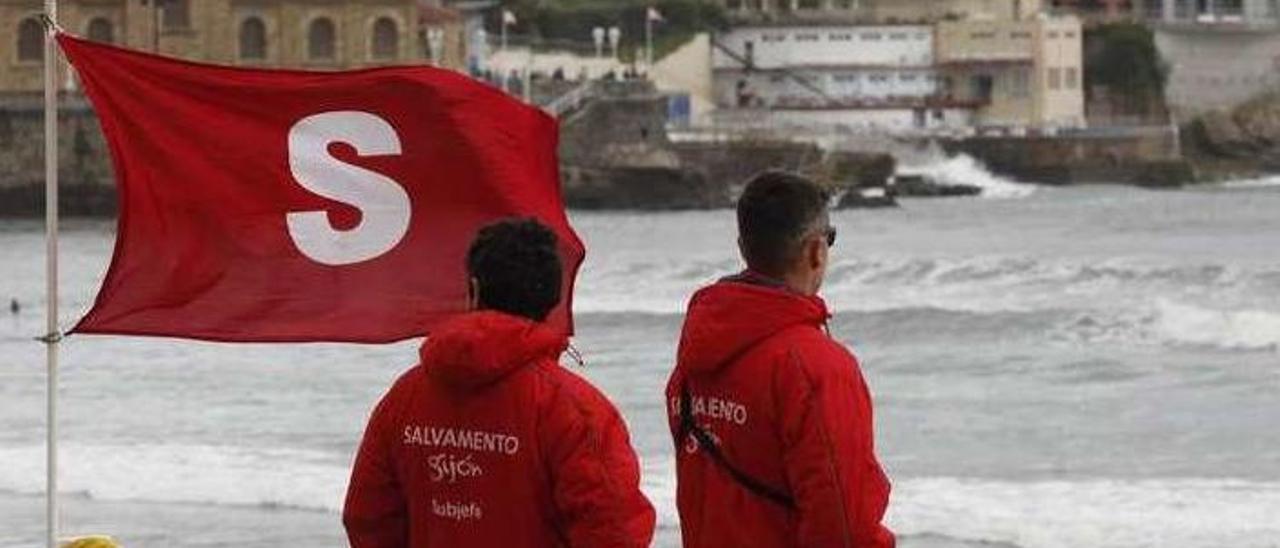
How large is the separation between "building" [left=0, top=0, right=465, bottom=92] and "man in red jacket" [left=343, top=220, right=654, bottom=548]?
77262mm

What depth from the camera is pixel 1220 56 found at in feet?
399

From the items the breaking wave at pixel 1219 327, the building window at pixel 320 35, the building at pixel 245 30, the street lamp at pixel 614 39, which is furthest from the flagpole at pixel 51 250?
the street lamp at pixel 614 39

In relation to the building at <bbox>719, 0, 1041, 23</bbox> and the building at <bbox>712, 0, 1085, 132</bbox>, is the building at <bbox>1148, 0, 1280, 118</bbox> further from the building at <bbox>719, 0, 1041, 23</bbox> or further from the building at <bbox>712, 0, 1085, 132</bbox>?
the building at <bbox>712, 0, 1085, 132</bbox>

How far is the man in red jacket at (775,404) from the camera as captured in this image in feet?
18.9

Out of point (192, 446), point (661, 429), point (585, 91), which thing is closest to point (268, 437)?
point (192, 446)

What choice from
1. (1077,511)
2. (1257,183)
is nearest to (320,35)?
(1257,183)

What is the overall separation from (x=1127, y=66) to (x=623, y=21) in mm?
16633

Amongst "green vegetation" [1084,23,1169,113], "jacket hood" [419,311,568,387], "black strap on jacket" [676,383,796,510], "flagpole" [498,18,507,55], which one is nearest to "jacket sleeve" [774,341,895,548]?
"black strap on jacket" [676,383,796,510]

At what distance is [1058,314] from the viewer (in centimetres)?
3684

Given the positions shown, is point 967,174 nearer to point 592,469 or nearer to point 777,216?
point 777,216

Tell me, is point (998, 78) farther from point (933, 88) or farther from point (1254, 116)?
point (1254, 116)

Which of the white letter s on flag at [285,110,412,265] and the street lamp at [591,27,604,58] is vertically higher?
the street lamp at [591,27,604,58]

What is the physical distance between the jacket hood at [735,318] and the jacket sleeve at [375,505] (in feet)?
1.78

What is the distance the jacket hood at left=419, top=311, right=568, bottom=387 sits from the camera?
221 inches
